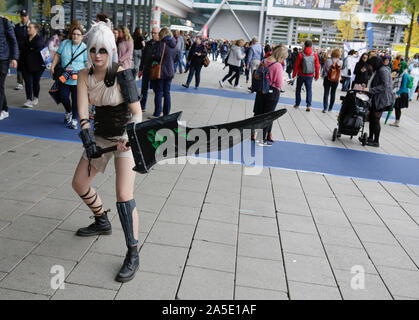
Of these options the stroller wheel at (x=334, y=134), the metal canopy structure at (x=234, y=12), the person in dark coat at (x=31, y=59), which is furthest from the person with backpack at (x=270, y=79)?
the metal canopy structure at (x=234, y=12)

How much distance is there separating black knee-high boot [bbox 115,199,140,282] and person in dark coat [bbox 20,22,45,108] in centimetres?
698

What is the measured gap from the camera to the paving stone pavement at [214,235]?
3.20 metres

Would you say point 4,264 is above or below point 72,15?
below

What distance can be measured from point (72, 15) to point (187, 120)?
10.2 metres

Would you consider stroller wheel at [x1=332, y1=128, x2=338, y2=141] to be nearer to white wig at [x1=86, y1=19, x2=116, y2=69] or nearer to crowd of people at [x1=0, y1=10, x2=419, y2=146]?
crowd of people at [x1=0, y1=10, x2=419, y2=146]

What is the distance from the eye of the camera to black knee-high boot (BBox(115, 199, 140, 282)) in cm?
318

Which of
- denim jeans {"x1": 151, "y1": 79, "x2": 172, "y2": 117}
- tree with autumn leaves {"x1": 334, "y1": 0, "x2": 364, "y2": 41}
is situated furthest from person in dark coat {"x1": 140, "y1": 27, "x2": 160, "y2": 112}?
tree with autumn leaves {"x1": 334, "y1": 0, "x2": 364, "y2": 41}

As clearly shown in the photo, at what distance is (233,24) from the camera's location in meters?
68.9

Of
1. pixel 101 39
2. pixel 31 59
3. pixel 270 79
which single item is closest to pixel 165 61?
pixel 270 79

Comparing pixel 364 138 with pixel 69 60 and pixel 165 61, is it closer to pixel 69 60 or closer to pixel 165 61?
pixel 165 61

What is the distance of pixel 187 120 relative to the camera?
9.42 m
